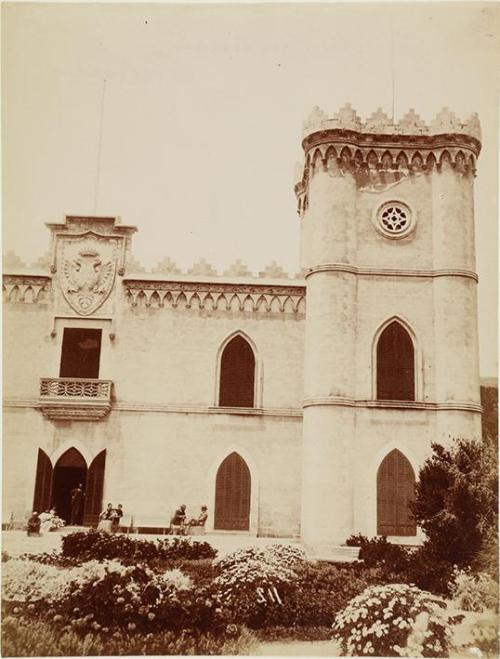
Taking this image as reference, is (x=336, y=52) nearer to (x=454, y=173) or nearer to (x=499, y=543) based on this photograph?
(x=454, y=173)

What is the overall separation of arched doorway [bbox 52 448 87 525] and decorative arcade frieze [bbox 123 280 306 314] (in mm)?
4555

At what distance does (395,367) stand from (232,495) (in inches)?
214

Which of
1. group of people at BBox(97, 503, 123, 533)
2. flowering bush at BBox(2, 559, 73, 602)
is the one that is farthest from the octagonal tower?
flowering bush at BBox(2, 559, 73, 602)

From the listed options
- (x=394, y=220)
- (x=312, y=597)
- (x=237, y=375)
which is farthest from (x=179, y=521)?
(x=394, y=220)

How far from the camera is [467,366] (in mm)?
18391

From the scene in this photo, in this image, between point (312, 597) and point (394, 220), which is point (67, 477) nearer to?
point (312, 597)

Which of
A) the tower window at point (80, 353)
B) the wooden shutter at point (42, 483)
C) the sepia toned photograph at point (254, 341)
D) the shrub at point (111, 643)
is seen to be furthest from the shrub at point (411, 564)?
the tower window at point (80, 353)

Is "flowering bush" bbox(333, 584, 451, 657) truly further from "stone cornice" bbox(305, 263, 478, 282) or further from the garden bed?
"stone cornice" bbox(305, 263, 478, 282)

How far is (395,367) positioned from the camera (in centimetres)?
1891

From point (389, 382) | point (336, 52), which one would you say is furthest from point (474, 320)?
point (336, 52)

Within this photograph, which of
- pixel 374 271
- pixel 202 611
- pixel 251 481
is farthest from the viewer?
pixel 374 271

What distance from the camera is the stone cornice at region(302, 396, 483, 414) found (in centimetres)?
1822

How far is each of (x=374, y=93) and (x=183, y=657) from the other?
12333 millimetres

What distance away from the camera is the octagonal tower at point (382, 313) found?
713 inches
